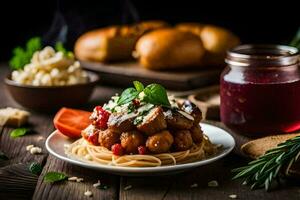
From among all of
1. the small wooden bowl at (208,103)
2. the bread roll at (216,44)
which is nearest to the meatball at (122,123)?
the small wooden bowl at (208,103)

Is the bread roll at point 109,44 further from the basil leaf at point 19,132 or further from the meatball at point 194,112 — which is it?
the meatball at point 194,112

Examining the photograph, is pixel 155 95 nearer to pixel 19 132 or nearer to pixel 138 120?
pixel 138 120

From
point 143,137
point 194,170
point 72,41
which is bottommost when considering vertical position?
point 72,41

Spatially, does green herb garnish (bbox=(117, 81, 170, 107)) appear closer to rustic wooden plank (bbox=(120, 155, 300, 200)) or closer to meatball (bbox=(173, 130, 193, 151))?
meatball (bbox=(173, 130, 193, 151))

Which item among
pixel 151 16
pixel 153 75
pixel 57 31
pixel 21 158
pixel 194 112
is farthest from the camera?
pixel 151 16

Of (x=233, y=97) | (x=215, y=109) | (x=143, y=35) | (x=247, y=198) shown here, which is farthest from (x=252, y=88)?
(x=143, y=35)

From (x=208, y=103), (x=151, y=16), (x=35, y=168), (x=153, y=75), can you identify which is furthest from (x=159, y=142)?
(x=151, y=16)

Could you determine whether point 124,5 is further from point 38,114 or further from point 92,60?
point 38,114

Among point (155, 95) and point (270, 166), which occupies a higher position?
point (155, 95)
